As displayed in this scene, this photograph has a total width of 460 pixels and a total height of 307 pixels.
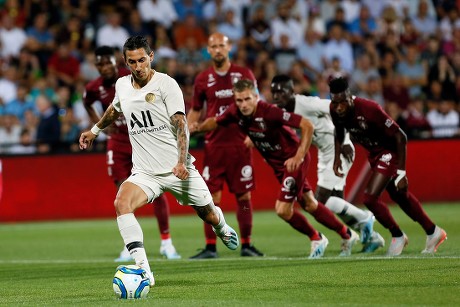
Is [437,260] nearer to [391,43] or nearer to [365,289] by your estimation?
[365,289]

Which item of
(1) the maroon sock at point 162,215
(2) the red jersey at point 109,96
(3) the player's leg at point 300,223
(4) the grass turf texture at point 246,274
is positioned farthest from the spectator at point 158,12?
(3) the player's leg at point 300,223

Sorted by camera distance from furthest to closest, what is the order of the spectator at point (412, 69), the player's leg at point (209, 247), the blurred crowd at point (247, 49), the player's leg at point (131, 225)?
the spectator at point (412, 69) < the blurred crowd at point (247, 49) < the player's leg at point (209, 247) < the player's leg at point (131, 225)

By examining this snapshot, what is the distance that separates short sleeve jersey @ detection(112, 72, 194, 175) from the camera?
9219 millimetres

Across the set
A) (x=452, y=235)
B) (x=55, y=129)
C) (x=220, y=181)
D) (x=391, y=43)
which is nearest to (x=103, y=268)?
(x=220, y=181)

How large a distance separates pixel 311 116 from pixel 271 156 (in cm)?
117

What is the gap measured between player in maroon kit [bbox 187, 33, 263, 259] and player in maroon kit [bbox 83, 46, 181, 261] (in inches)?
25.9

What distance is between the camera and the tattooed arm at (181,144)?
8.87m

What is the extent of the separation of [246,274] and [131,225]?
162cm

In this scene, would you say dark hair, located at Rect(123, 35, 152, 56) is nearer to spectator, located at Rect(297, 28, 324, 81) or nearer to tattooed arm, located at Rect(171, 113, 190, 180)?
tattooed arm, located at Rect(171, 113, 190, 180)

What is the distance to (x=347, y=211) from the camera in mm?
12227

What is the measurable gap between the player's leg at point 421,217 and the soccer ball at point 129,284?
4.20 metres

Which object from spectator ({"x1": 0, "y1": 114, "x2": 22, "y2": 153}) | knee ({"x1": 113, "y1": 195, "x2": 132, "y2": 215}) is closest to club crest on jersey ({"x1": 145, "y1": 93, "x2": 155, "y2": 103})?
knee ({"x1": 113, "y1": 195, "x2": 132, "y2": 215})

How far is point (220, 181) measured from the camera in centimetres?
1257

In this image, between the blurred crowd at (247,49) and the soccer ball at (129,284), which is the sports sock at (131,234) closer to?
the soccer ball at (129,284)
